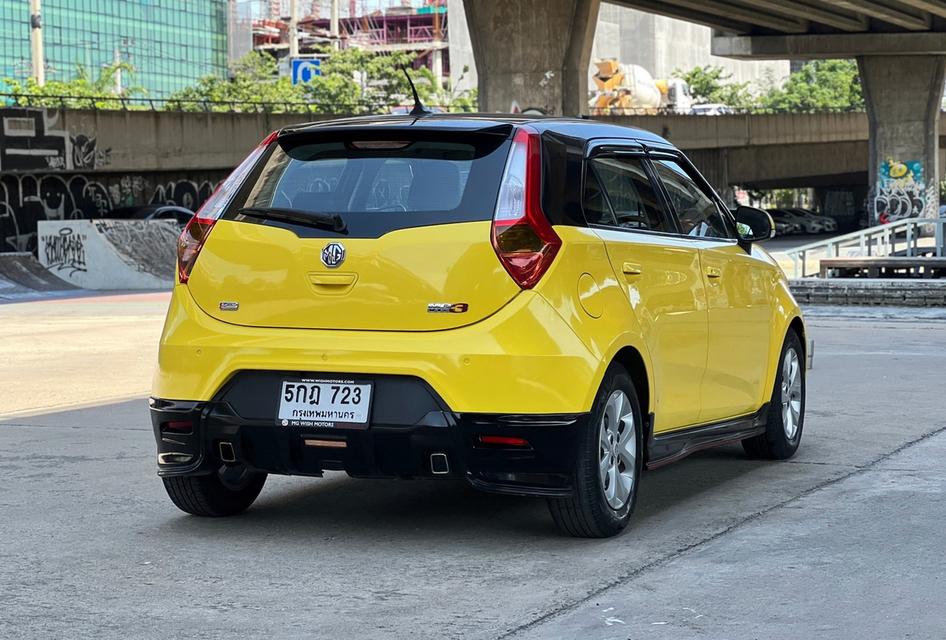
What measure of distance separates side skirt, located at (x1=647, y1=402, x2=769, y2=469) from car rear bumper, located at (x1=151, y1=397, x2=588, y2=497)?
33.1 inches

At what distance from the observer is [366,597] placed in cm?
504

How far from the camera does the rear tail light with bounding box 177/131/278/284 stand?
6141mm

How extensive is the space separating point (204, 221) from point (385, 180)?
31.1 inches

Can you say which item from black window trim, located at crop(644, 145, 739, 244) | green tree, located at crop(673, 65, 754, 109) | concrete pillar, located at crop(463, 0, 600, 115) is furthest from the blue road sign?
black window trim, located at crop(644, 145, 739, 244)

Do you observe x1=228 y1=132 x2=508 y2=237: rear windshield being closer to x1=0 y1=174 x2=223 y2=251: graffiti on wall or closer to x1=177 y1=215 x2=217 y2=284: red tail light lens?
x1=177 y1=215 x2=217 y2=284: red tail light lens

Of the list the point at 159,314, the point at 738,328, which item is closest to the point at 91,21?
the point at 159,314

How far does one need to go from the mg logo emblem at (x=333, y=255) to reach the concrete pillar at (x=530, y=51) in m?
28.4

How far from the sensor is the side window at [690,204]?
23.0 feet

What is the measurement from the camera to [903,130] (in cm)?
5394

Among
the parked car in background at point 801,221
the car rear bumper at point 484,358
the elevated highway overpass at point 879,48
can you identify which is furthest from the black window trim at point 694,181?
the parked car in background at point 801,221

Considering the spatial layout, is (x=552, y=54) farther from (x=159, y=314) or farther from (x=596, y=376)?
(x=596, y=376)

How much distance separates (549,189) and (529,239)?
269 mm

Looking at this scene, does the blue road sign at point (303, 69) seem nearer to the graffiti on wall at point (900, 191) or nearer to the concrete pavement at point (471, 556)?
the graffiti on wall at point (900, 191)

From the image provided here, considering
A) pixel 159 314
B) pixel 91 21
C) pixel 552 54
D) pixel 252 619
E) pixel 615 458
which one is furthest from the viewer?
pixel 91 21
